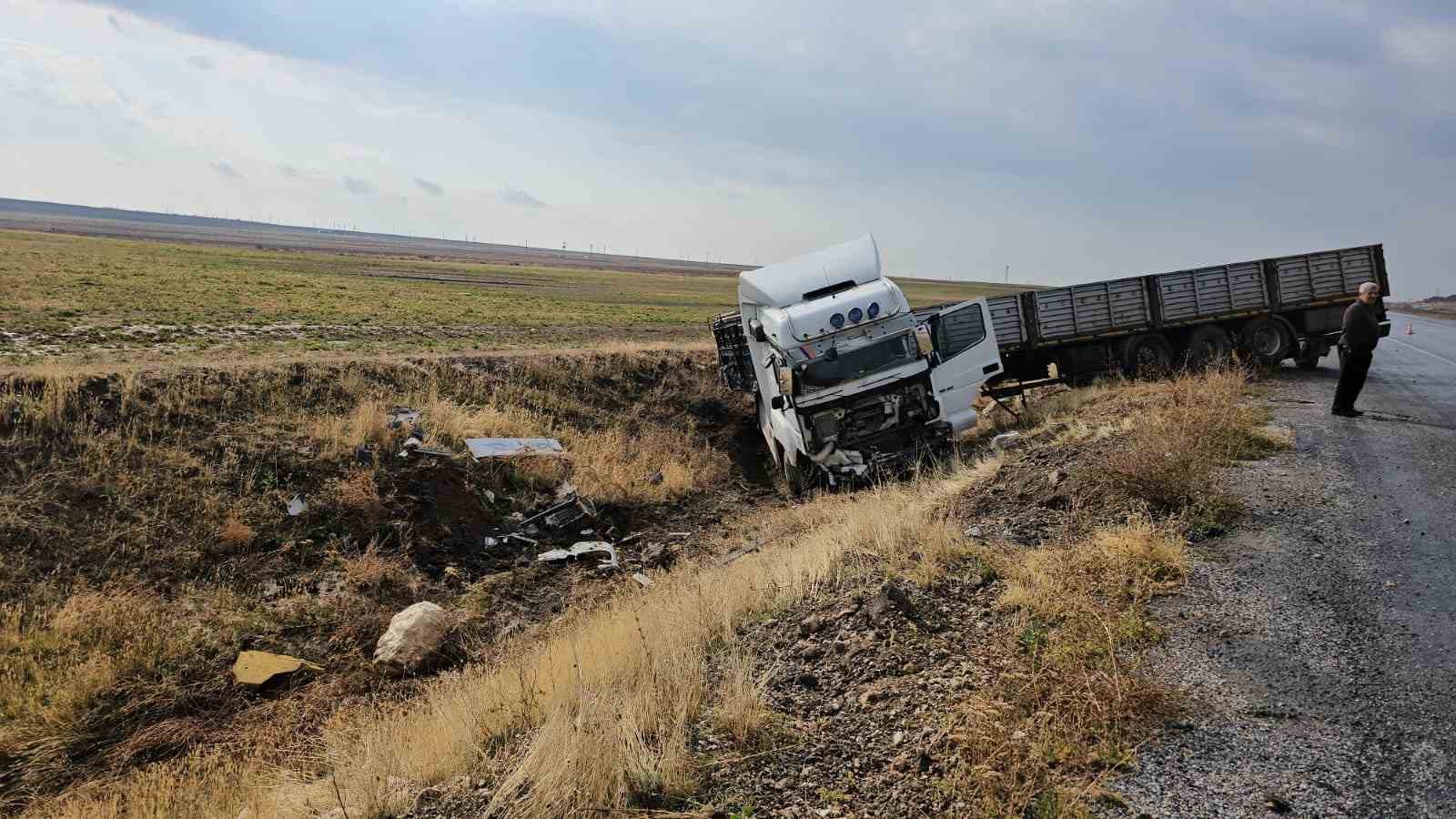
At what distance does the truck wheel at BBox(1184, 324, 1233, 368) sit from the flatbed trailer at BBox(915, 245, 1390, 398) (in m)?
0.02

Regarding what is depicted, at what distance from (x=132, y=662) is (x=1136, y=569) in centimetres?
954

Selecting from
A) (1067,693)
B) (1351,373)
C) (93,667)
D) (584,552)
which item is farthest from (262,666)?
(1351,373)

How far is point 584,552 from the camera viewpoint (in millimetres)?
12039

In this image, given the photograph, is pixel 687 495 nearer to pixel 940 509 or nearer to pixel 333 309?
pixel 940 509

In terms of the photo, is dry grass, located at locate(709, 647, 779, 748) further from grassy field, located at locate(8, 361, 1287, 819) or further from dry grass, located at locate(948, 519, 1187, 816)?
dry grass, located at locate(948, 519, 1187, 816)

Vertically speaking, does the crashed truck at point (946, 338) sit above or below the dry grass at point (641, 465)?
above

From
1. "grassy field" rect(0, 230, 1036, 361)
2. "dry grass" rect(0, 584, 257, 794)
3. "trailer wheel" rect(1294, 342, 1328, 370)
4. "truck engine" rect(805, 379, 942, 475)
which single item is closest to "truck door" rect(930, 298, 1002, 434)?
"truck engine" rect(805, 379, 942, 475)

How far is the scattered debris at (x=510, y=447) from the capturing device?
44.5ft

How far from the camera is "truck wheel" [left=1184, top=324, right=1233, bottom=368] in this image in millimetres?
17203

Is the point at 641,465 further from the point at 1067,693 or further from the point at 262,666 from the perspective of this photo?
the point at 1067,693

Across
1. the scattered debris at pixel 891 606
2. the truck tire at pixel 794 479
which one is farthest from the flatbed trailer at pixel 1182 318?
the scattered debris at pixel 891 606

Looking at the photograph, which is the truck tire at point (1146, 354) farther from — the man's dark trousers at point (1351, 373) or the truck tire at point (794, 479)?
the truck tire at point (794, 479)

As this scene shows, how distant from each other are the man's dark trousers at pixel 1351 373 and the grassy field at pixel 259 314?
55.1 ft

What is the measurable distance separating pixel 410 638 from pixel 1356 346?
497 inches
